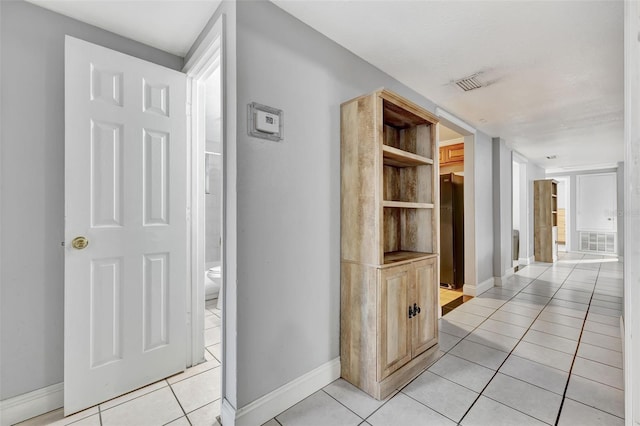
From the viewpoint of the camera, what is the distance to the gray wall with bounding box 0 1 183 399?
1558mm

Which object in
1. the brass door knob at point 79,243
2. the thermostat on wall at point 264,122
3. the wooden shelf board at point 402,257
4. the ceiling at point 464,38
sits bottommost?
the wooden shelf board at point 402,257

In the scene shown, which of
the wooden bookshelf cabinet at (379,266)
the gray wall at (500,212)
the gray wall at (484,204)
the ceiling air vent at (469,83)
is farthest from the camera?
the gray wall at (500,212)

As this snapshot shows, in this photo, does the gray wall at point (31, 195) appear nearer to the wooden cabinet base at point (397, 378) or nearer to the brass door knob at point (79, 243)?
the brass door knob at point (79, 243)

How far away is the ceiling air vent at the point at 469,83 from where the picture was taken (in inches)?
101

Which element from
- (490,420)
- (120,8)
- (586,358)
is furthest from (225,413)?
(586,358)

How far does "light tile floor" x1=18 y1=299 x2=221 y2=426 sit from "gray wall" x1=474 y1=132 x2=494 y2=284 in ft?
12.2

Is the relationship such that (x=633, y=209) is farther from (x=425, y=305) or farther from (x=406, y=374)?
(x=406, y=374)

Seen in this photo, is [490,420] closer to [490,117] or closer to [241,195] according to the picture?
[241,195]

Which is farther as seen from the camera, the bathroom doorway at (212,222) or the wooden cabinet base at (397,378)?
the bathroom doorway at (212,222)

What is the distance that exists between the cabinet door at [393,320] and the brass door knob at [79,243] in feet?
5.80

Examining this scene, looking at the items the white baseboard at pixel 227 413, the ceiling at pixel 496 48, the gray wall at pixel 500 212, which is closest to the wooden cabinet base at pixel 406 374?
the white baseboard at pixel 227 413

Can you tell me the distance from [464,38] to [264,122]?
1.53m

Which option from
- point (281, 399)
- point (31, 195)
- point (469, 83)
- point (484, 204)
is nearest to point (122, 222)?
point (31, 195)

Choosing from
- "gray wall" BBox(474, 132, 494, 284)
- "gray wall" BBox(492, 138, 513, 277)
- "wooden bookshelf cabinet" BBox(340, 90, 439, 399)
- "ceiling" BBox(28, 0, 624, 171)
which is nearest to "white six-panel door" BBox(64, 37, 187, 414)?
"ceiling" BBox(28, 0, 624, 171)
